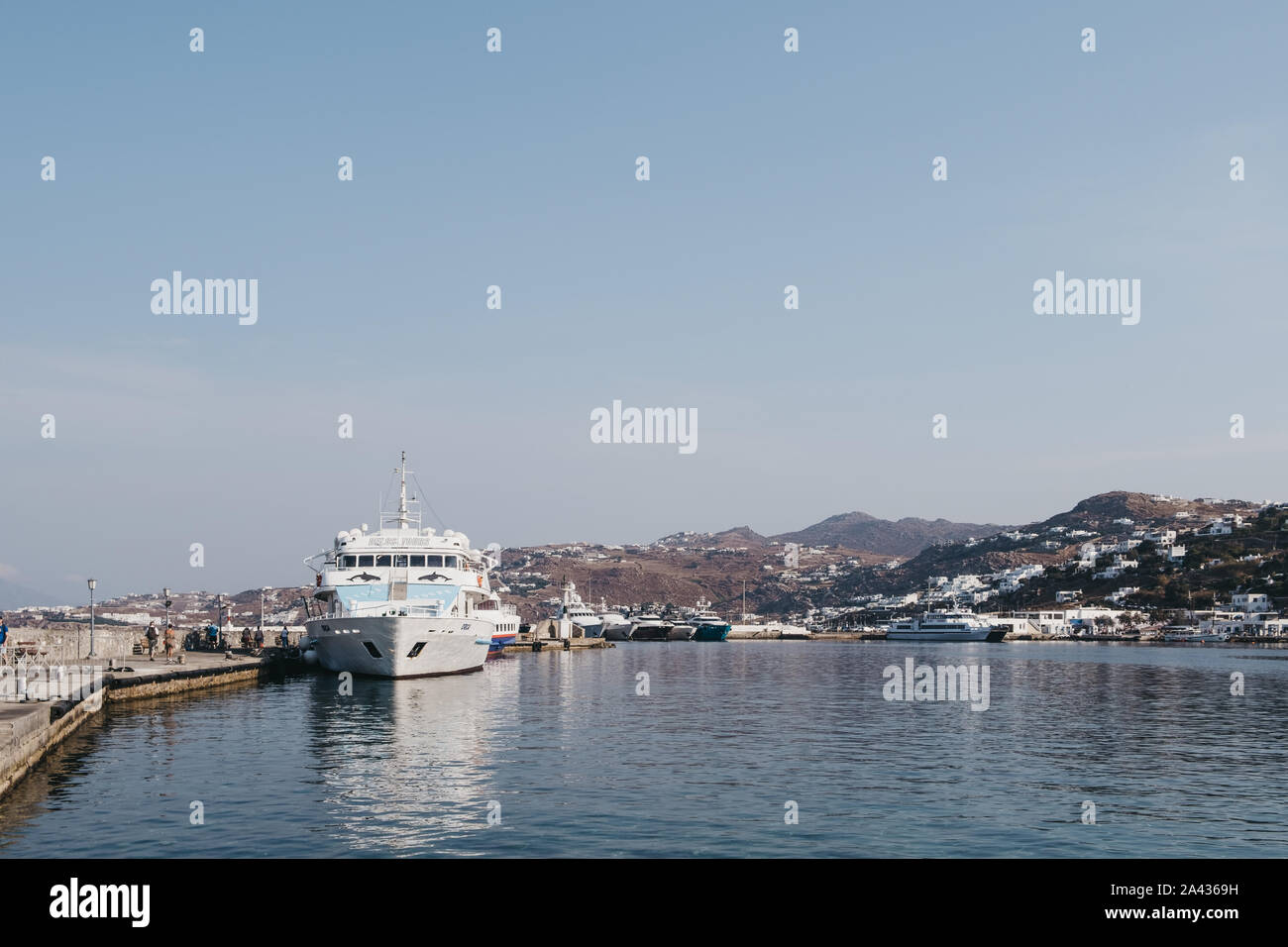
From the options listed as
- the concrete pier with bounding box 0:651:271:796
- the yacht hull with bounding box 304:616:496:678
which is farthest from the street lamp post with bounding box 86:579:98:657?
the yacht hull with bounding box 304:616:496:678

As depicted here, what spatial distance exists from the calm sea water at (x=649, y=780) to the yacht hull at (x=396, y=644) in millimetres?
7020

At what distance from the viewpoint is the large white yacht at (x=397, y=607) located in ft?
197

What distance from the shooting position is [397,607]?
204ft

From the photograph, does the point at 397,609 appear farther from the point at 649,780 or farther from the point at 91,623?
the point at 649,780

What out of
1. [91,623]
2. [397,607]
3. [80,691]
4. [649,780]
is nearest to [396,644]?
[397,607]

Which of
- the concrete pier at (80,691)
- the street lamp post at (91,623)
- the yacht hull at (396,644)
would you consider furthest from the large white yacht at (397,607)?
the street lamp post at (91,623)

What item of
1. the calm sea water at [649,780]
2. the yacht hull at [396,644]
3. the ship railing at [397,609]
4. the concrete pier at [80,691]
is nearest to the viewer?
the calm sea water at [649,780]

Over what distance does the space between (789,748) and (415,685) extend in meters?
30.5

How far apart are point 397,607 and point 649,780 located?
3753cm

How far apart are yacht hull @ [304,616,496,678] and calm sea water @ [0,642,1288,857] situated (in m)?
7.02

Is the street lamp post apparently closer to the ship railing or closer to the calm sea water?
the calm sea water

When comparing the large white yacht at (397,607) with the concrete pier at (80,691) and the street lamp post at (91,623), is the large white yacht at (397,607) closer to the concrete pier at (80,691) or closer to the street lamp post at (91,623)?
the concrete pier at (80,691)
